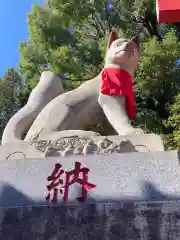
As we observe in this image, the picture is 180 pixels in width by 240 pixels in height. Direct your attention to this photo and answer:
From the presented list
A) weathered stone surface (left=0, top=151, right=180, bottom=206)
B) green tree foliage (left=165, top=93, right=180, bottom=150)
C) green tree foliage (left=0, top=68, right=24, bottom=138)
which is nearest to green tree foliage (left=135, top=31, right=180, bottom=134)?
green tree foliage (left=165, top=93, right=180, bottom=150)

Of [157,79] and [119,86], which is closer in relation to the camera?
[119,86]

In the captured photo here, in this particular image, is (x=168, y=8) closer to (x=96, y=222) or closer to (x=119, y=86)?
(x=119, y=86)

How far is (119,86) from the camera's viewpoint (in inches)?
153

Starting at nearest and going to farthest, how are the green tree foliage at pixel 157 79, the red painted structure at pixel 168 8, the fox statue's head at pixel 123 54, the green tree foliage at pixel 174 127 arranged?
the fox statue's head at pixel 123 54 → the red painted structure at pixel 168 8 → the green tree foliage at pixel 174 127 → the green tree foliage at pixel 157 79

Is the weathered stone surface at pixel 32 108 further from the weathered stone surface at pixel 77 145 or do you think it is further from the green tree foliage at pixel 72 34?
the green tree foliage at pixel 72 34

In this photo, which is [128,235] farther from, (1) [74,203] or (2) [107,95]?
(2) [107,95]

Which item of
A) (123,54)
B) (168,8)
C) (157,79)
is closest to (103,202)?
(123,54)

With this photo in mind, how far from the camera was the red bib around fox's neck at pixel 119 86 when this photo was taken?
12.7ft

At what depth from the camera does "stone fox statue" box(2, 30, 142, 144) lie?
375 centimetres

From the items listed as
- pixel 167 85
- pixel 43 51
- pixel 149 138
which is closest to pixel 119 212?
pixel 149 138

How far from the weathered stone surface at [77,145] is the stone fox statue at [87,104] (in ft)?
0.33

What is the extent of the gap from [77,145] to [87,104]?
0.52 m

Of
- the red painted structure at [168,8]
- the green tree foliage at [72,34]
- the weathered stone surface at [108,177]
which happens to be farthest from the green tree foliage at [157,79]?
the weathered stone surface at [108,177]

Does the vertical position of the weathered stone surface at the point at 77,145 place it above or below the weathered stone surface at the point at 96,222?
above
